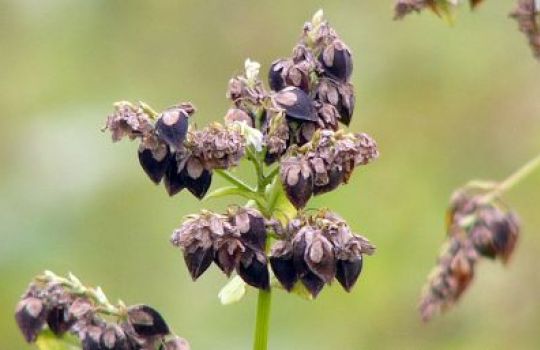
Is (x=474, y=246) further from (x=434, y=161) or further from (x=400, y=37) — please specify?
(x=400, y=37)

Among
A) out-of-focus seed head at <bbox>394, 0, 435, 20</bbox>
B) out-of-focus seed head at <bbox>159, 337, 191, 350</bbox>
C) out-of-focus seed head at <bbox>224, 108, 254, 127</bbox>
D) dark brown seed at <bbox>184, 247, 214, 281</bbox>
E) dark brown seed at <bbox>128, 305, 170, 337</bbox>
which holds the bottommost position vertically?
out-of-focus seed head at <bbox>159, 337, 191, 350</bbox>

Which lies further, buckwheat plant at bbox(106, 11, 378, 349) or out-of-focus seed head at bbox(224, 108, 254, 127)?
out-of-focus seed head at bbox(224, 108, 254, 127)

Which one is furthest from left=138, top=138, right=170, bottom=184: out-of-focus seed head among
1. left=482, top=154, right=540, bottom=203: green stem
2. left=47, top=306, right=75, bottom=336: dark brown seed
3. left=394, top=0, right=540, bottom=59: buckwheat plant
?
left=482, top=154, right=540, bottom=203: green stem

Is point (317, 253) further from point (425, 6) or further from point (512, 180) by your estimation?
point (512, 180)

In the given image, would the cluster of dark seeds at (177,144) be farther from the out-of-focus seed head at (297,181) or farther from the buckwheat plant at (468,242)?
the buckwheat plant at (468,242)

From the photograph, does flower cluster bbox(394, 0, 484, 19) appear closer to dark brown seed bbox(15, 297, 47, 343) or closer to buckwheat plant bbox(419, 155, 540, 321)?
buckwheat plant bbox(419, 155, 540, 321)

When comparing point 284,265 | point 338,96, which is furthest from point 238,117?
point 284,265
